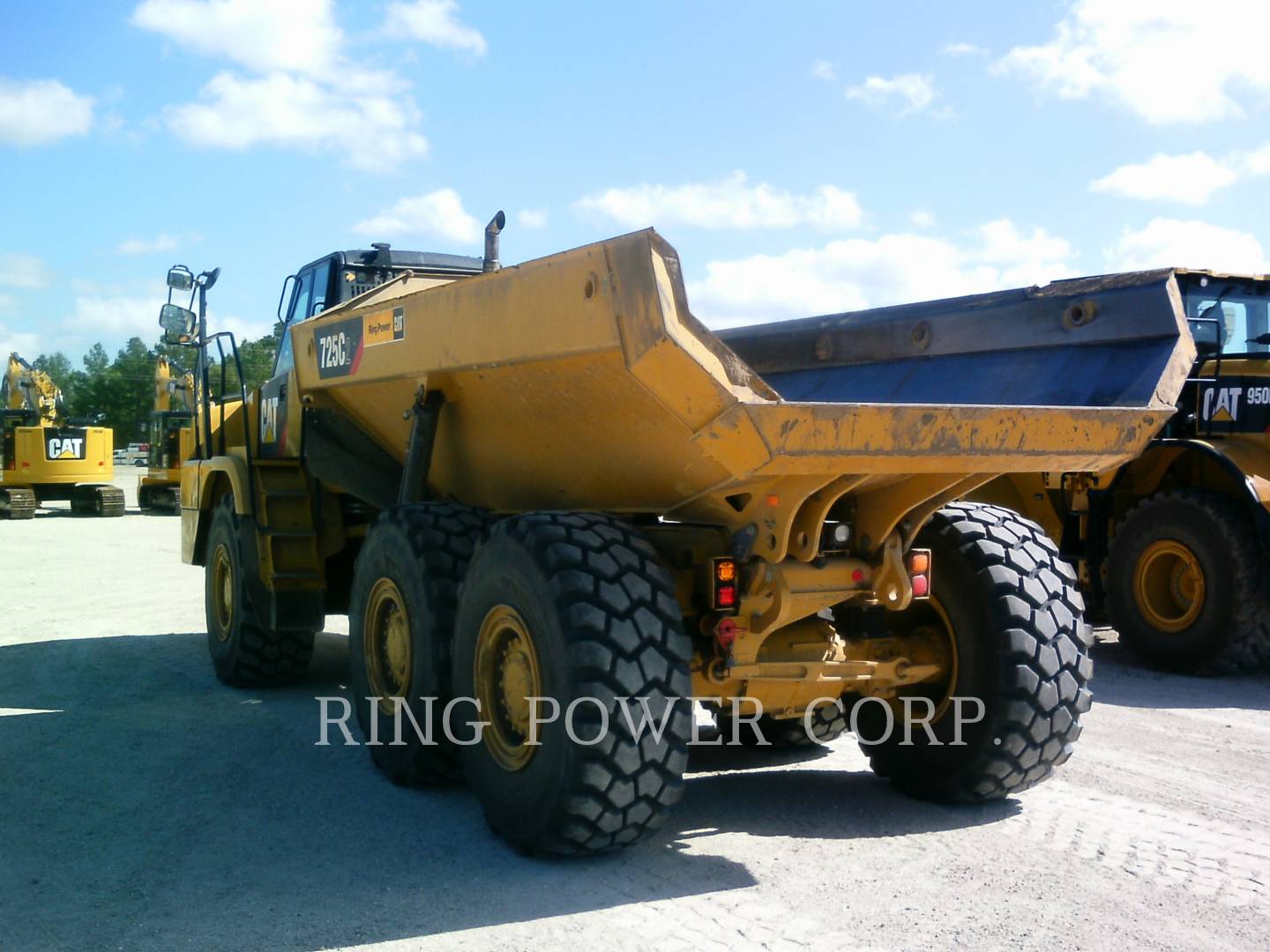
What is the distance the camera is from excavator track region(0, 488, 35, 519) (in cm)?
2502

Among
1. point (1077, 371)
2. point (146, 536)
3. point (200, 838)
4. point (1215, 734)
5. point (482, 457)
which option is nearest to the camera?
point (200, 838)

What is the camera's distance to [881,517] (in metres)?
4.60

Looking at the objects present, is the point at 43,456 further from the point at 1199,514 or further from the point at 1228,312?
the point at 1199,514

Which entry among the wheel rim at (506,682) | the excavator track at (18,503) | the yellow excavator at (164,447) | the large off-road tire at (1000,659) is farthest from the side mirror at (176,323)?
the excavator track at (18,503)

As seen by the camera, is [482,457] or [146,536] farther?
[146,536]

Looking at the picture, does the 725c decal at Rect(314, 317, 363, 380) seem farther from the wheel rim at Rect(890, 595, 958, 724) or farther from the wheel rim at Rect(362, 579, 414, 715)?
the wheel rim at Rect(890, 595, 958, 724)

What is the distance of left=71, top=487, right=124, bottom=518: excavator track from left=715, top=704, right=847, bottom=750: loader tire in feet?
74.8

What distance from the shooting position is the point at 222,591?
7.95 meters

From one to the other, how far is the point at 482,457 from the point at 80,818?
214cm

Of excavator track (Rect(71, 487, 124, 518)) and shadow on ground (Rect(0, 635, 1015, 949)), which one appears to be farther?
excavator track (Rect(71, 487, 124, 518))

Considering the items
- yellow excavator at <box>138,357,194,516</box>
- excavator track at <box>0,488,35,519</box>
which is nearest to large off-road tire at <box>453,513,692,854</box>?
yellow excavator at <box>138,357,194,516</box>

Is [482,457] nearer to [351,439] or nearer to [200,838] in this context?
[351,439]

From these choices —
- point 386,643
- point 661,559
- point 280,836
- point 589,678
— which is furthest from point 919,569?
point 280,836

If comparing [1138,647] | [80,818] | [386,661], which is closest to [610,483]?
[386,661]
